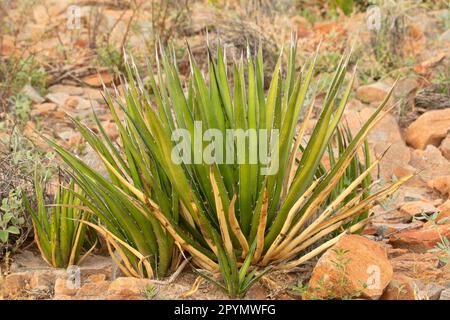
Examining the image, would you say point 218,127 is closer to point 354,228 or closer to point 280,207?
point 280,207

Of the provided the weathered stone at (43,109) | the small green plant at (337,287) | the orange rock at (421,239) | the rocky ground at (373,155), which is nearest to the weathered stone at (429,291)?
the rocky ground at (373,155)

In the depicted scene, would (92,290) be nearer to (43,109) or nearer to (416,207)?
(416,207)

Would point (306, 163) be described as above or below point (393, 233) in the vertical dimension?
above

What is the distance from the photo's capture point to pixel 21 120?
576 centimetres

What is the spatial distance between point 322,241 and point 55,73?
3.85 metres

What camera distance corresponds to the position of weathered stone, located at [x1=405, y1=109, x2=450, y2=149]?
559 centimetres

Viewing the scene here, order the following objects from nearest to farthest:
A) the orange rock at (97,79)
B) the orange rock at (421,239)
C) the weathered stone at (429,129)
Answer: the orange rock at (421,239) < the weathered stone at (429,129) < the orange rock at (97,79)

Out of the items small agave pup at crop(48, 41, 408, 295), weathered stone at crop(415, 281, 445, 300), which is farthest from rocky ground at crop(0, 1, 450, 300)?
small agave pup at crop(48, 41, 408, 295)

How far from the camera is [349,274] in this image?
323 centimetres

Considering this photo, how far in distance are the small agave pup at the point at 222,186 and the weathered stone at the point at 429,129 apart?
2.21 meters

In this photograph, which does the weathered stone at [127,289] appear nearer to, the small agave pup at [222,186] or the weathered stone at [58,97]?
the small agave pup at [222,186]

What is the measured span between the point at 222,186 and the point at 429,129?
2.82 metres

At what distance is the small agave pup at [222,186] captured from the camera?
323cm
